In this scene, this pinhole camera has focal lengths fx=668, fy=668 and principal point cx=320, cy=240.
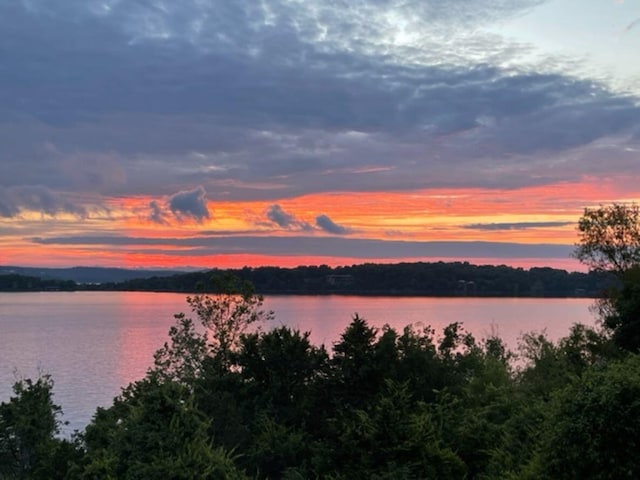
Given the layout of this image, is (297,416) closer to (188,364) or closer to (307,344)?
(307,344)

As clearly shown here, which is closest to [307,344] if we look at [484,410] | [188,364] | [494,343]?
[484,410]

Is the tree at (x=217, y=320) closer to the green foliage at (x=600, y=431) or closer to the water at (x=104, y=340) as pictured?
the water at (x=104, y=340)

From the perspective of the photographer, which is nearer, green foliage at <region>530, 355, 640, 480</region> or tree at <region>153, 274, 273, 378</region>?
green foliage at <region>530, 355, 640, 480</region>

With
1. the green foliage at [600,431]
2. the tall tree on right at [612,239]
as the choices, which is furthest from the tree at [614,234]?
the green foliage at [600,431]

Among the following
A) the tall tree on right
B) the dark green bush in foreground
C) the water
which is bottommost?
the water

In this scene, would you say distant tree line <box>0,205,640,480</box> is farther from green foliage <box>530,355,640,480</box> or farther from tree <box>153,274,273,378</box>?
tree <box>153,274,273,378</box>

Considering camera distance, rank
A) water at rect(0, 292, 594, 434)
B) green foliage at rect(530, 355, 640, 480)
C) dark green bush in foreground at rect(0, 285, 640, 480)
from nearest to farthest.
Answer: green foliage at rect(530, 355, 640, 480) → dark green bush in foreground at rect(0, 285, 640, 480) → water at rect(0, 292, 594, 434)

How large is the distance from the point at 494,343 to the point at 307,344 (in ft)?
106

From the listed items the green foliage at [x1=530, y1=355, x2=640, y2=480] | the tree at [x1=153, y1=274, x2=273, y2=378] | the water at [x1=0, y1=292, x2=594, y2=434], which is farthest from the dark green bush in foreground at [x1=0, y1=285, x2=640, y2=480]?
the water at [x1=0, y1=292, x2=594, y2=434]

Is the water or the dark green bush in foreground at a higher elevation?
the dark green bush in foreground

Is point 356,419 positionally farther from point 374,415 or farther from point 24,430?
point 24,430

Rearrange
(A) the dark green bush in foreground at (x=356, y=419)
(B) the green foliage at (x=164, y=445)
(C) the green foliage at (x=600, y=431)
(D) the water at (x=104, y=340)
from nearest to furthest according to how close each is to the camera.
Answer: (C) the green foliage at (x=600, y=431) → (A) the dark green bush in foreground at (x=356, y=419) → (B) the green foliage at (x=164, y=445) → (D) the water at (x=104, y=340)

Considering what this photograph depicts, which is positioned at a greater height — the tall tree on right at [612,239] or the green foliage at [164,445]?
the tall tree on right at [612,239]

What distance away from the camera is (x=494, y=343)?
6269 cm
